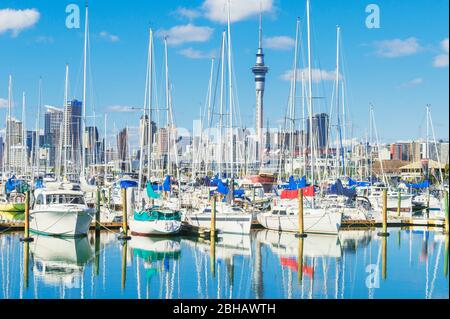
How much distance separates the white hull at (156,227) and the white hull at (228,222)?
207 cm

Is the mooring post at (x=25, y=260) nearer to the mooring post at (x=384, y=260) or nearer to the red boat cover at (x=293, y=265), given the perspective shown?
the red boat cover at (x=293, y=265)

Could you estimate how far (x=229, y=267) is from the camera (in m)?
35.8

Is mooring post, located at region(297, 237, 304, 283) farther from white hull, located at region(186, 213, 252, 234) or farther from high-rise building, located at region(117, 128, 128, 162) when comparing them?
high-rise building, located at region(117, 128, 128, 162)

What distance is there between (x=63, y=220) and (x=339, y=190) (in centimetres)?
2270

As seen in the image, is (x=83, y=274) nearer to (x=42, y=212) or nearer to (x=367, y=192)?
(x=42, y=212)

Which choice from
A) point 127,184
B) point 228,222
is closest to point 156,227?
point 228,222

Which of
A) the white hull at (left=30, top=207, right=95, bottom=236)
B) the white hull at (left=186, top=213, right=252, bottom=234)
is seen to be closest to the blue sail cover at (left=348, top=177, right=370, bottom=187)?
the white hull at (left=186, top=213, right=252, bottom=234)

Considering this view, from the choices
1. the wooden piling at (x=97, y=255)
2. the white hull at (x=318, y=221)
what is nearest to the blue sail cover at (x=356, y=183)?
the white hull at (x=318, y=221)

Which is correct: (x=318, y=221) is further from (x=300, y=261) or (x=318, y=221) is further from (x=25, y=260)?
(x=25, y=260)

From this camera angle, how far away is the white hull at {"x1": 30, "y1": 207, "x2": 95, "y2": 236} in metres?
44.5

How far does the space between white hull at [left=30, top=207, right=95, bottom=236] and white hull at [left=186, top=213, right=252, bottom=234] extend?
7179mm

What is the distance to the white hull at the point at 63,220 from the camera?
44.5 metres
